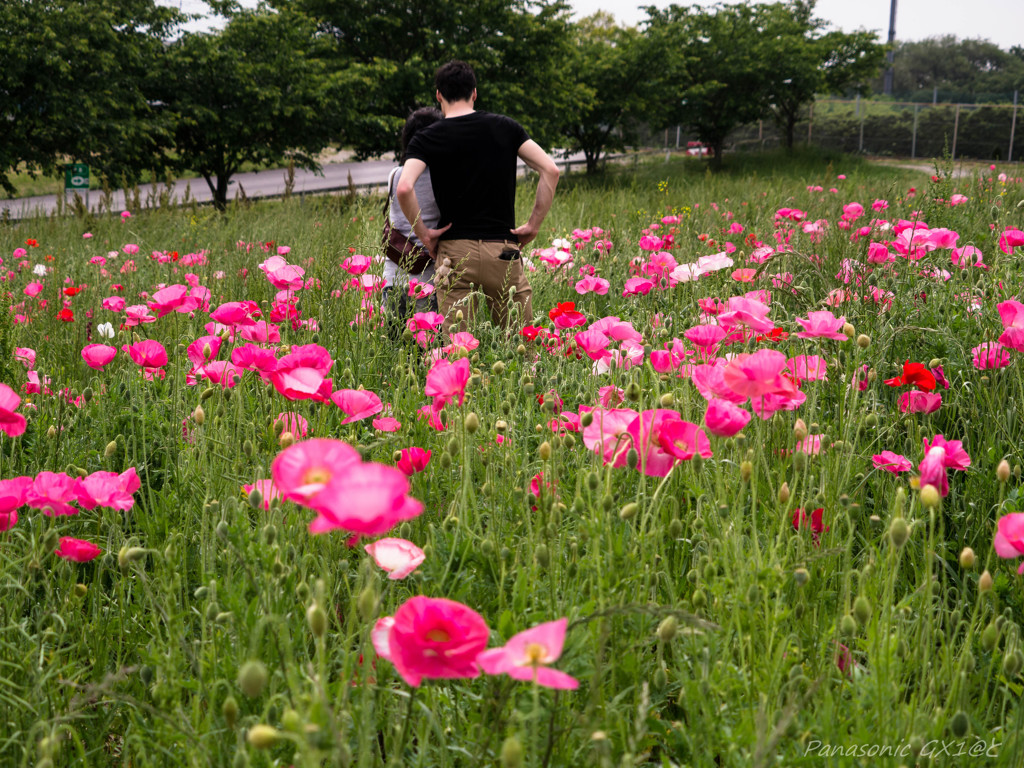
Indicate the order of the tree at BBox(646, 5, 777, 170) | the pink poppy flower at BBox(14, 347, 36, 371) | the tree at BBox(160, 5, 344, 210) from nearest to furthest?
the pink poppy flower at BBox(14, 347, 36, 371)
the tree at BBox(160, 5, 344, 210)
the tree at BBox(646, 5, 777, 170)

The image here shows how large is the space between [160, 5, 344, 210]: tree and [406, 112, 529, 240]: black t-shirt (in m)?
13.1

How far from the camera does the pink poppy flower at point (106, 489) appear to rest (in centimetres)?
125

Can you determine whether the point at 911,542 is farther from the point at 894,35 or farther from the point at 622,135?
the point at 894,35

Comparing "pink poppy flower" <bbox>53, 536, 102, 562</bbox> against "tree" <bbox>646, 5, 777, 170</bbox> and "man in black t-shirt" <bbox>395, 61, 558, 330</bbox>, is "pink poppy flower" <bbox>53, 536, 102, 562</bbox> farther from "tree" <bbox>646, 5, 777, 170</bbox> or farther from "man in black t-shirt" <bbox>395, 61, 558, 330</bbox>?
"tree" <bbox>646, 5, 777, 170</bbox>

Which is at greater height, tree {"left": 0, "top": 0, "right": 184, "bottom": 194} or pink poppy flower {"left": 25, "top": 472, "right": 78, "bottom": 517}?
tree {"left": 0, "top": 0, "right": 184, "bottom": 194}

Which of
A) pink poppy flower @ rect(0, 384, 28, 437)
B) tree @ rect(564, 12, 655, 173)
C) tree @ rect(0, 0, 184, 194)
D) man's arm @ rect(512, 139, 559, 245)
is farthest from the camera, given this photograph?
tree @ rect(564, 12, 655, 173)

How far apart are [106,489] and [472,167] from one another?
2739 mm

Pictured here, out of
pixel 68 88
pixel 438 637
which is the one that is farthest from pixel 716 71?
pixel 438 637

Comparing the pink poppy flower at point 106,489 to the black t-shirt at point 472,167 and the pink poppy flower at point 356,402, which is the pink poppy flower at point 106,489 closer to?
the pink poppy flower at point 356,402

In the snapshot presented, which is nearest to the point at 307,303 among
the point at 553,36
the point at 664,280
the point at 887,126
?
the point at 664,280


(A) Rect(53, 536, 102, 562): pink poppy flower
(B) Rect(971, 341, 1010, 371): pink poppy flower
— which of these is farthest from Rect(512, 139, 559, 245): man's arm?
(A) Rect(53, 536, 102, 562): pink poppy flower

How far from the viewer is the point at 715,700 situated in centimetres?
106

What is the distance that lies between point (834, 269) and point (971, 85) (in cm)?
7048

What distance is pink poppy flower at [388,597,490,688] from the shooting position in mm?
780
